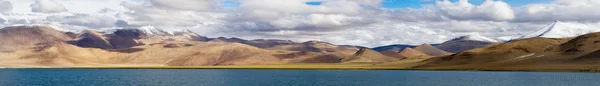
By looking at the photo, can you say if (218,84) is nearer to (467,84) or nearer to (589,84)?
(467,84)

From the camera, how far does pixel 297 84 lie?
11962 cm

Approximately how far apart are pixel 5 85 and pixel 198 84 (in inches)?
1292

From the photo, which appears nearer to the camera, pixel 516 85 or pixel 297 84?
pixel 516 85

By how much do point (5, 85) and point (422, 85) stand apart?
71.2 m

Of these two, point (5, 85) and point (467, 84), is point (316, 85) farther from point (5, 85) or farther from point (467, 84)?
point (5, 85)

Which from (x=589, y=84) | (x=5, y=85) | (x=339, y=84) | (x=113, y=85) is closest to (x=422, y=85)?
(x=339, y=84)

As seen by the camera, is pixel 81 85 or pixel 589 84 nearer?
pixel 589 84

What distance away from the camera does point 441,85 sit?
4552 inches

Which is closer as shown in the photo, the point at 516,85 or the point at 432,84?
the point at 516,85

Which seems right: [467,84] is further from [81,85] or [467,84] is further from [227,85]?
[81,85]

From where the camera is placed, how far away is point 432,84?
A: 120m

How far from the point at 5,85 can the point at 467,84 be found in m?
79.0

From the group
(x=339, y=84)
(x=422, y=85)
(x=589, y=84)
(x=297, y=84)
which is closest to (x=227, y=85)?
(x=297, y=84)

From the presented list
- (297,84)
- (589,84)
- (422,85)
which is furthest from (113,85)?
(589,84)
